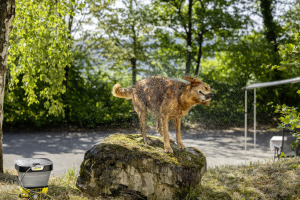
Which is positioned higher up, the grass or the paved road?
the grass

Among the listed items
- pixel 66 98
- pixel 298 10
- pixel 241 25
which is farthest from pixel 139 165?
pixel 298 10

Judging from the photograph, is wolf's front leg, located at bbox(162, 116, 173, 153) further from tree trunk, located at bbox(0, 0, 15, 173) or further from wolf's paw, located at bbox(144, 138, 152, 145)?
tree trunk, located at bbox(0, 0, 15, 173)

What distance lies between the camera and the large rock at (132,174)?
4.11m

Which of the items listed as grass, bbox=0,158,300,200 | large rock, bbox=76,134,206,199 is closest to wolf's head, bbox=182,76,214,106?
large rock, bbox=76,134,206,199

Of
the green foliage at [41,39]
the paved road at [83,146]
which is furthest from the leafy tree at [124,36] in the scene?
the green foliage at [41,39]

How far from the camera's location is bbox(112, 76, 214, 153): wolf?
4.17 metres

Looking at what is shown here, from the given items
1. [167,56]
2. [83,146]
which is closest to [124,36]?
[167,56]

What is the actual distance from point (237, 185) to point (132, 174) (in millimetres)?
1701

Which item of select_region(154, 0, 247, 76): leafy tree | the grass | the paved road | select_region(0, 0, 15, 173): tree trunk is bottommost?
the paved road

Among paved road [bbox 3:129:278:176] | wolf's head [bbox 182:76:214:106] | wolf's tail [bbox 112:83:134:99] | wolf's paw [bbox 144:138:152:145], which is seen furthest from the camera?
paved road [bbox 3:129:278:176]

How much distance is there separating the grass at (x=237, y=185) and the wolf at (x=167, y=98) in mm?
838

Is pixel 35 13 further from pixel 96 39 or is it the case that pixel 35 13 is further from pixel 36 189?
pixel 96 39

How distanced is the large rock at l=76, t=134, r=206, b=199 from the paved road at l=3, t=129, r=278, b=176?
2.44 metres

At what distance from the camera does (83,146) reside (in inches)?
353
